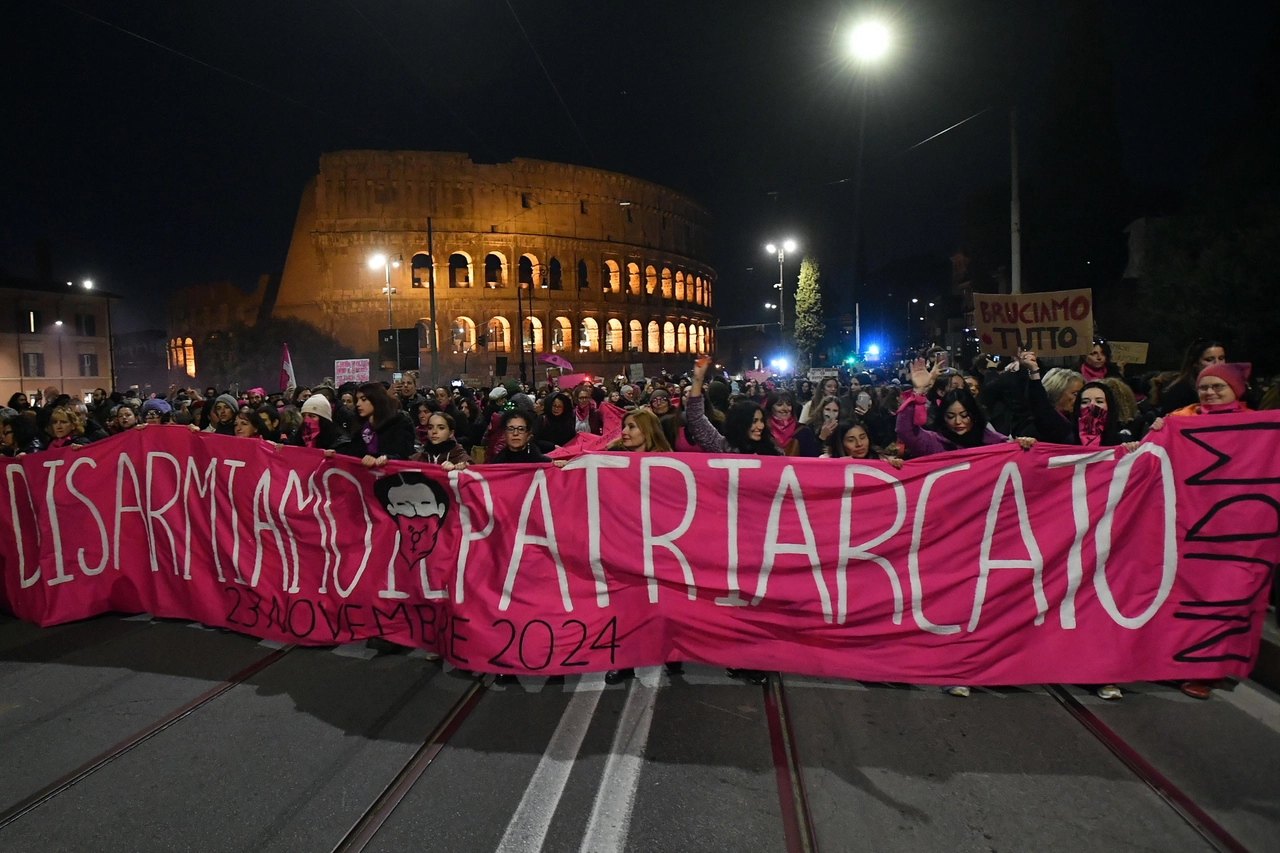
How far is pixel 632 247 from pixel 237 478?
67.2 m

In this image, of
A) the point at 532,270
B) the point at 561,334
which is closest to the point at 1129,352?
the point at 532,270

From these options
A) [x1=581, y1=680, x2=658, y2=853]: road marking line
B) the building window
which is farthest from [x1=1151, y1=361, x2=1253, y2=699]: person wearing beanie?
the building window

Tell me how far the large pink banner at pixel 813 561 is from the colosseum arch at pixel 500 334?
56300mm

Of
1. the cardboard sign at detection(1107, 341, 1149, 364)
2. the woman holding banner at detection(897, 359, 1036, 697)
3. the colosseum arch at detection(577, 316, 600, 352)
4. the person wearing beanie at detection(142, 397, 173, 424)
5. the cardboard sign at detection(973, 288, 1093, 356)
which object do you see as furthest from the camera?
the colosseum arch at detection(577, 316, 600, 352)

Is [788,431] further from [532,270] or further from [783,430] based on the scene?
[532,270]

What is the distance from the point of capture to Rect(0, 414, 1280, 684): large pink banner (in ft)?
14.1

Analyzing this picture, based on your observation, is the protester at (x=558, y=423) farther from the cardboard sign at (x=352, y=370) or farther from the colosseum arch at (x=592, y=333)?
the colosseum arch at (x=592, y=333)

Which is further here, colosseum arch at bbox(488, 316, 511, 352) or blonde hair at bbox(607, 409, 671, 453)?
colosseum arch at bbox(488, 316, 511, 352)

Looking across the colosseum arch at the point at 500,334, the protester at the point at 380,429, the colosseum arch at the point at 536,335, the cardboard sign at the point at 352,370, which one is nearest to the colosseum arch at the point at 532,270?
the colosseum arch at the point at 536,335

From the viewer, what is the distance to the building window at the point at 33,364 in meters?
50.9

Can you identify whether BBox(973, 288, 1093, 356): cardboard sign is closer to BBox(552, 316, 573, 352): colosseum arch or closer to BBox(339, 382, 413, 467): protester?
BBox(339, 382, 413, 467): protester

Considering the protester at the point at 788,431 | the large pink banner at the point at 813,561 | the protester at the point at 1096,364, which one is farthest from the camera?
the protester at the point at 1096,364

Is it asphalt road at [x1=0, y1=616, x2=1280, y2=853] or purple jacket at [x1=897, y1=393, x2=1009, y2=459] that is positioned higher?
purple jacket at [x1=897, y1=393, x2=1009, y2=459]

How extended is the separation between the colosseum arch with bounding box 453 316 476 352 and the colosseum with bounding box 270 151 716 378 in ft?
0.37
